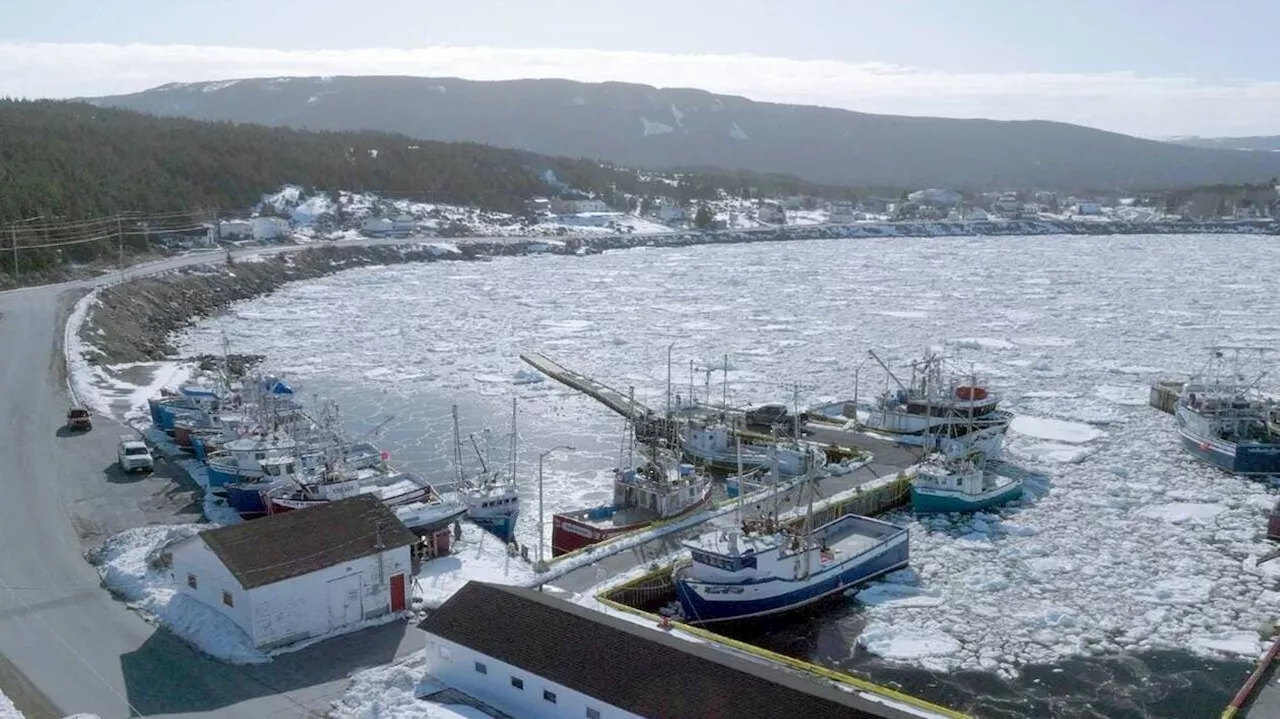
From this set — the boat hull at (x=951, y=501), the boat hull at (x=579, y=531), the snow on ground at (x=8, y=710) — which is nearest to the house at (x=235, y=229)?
the boat hull at (x=579, y=531)

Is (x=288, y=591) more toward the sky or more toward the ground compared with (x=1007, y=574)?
more toward the sky

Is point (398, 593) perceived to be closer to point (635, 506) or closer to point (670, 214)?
point (635, 506)

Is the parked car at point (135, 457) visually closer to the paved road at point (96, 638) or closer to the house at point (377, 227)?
the paved road at point (96, 638)

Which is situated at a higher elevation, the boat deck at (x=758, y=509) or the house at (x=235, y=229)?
the house at (x=235, y=229)

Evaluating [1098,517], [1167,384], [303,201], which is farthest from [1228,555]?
[303,201]

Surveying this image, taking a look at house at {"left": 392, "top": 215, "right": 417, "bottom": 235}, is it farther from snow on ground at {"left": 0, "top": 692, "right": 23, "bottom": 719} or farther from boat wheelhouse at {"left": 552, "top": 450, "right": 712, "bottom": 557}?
snow on ground at {"left": 0, "top": 692, "right": 23, "bottom": 719}

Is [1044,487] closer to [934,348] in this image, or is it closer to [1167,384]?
[1167,384]

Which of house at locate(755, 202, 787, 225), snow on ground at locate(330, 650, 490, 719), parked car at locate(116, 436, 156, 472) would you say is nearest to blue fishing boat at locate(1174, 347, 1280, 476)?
snow on ground at locate(330, 650, 490, 719)
